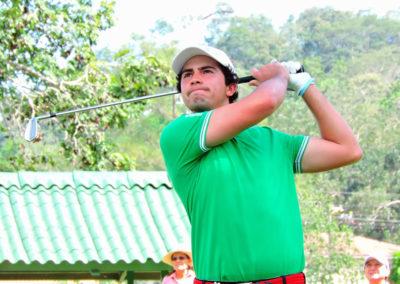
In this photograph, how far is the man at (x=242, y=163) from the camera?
2.47 metres

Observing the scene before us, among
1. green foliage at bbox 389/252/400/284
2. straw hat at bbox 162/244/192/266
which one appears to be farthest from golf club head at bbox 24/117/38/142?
green foliage at bbox 389/252/400/284

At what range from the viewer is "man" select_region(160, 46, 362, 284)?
8.10 ft

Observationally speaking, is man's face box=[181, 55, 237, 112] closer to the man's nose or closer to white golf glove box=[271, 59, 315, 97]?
the man's nose

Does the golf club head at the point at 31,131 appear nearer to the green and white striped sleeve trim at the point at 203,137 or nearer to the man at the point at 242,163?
the man at the point at 242,163

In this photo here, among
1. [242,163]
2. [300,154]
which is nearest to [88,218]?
[300,154]

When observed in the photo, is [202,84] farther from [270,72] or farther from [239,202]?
[239,202]

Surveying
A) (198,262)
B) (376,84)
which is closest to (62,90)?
(198,262)

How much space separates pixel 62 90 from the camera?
1223cm

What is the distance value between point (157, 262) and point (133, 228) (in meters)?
0.44

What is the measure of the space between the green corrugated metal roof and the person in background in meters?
0.60

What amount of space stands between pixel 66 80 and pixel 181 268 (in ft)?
24.4

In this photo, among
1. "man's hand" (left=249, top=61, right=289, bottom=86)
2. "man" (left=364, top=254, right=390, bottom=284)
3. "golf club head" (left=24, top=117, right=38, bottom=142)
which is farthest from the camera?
"man" (left=364, top=254, right=390, bottom=284)

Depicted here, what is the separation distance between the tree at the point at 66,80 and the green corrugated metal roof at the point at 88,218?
5200 mm

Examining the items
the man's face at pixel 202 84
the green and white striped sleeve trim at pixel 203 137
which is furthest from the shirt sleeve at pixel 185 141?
the man's face at pixel 202 84
